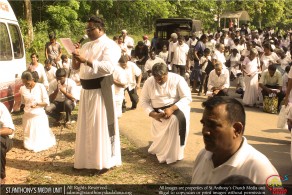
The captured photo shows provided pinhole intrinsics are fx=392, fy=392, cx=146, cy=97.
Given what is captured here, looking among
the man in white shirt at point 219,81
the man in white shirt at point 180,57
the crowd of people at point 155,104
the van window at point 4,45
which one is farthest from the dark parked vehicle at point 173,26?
the van window at point 4,45

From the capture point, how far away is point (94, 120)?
560 cm

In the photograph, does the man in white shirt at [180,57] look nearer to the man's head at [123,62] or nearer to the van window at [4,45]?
the man's head at [123,62]

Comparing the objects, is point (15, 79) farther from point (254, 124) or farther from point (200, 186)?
point (200, 186)

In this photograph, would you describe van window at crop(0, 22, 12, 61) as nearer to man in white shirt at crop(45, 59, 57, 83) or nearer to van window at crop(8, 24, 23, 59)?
van window at crop(8, 24, 23, 59)

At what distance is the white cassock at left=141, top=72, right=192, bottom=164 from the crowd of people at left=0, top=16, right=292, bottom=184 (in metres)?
0.02

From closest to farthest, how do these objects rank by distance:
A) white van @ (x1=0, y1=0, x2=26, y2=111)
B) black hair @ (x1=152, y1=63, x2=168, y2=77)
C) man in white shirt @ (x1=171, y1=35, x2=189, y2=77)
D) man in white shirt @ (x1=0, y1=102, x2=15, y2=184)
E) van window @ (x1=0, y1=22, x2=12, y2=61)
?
man in white shirt @ (x1=0, y1=102, x2=15, y2=184)
black hair @ (x1=152, y1=63, x2=168, y2=77)
white van @ (x1=0, y1=0, x2=26, y2=111)
van window @ (x1=0, y1=22, x2=12, y2=61)
man in white shirt @ (x1=171, y1=35, x2=189, y2=77)

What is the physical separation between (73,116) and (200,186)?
715 centimetres

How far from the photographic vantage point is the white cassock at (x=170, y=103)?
6.16 metres

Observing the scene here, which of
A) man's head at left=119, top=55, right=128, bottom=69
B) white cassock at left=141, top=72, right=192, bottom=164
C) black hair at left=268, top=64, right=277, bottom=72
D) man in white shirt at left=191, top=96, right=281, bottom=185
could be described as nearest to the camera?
man in white shirt at left=191, top=96, right=281, bottom=185

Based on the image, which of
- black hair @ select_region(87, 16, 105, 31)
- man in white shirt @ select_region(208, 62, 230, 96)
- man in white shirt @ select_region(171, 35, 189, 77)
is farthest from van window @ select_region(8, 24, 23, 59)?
man in white shirt @ select_region(171, 35, 189, 77)

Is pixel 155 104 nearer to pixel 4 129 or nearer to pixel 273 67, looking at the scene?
pixel 4 129

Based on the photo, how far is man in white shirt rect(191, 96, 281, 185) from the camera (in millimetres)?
2307

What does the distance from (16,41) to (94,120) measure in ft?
12.4

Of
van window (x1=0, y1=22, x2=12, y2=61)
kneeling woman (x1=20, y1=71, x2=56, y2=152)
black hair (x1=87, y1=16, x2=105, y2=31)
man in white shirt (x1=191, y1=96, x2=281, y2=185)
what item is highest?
black hair (x1=87, y1=16, x2=105, y2=31)
